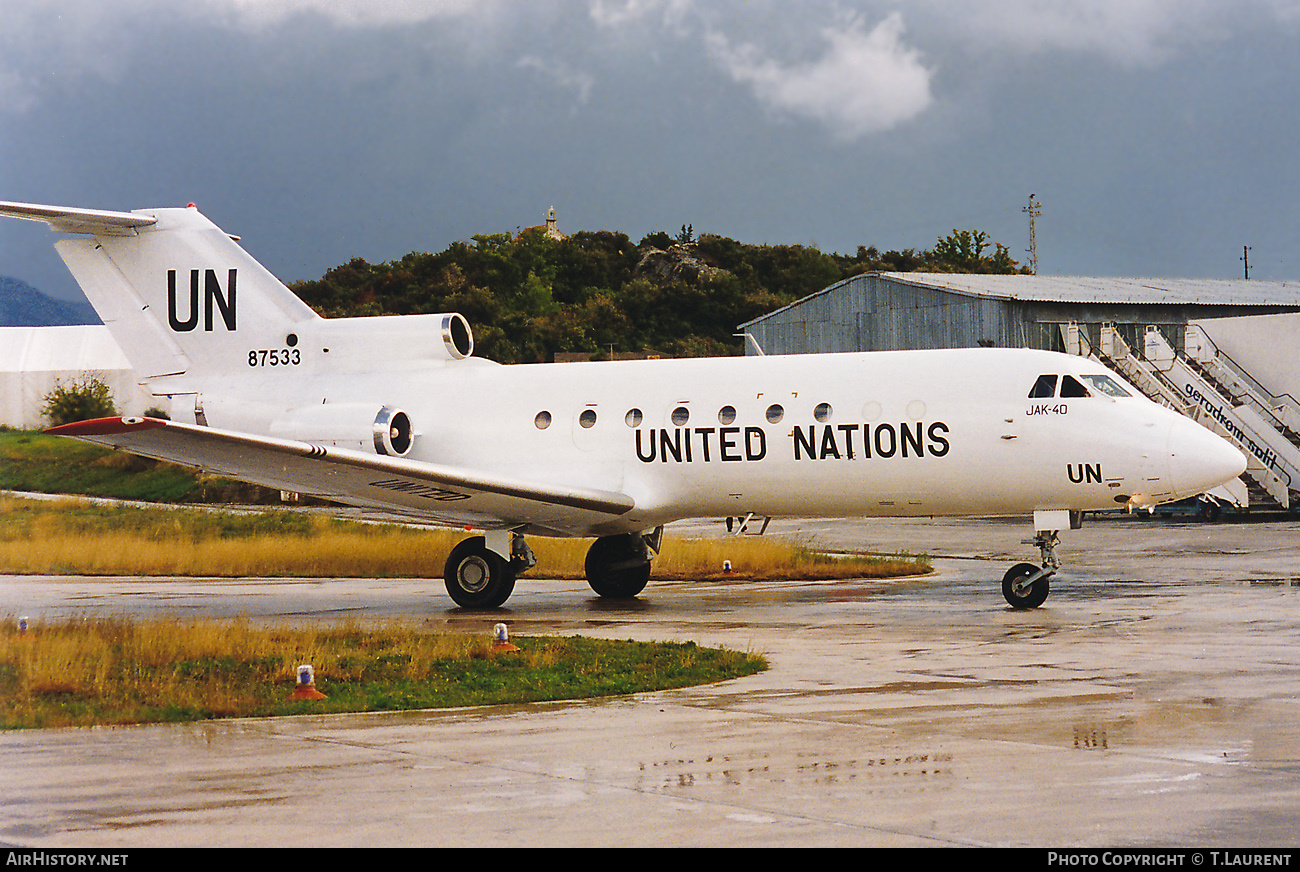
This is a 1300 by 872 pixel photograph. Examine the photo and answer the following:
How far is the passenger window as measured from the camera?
18594 millimetres

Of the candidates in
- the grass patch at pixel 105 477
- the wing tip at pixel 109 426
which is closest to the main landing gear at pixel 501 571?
the wing tip at pixel 109 426

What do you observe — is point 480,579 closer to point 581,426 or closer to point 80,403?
point 581,426

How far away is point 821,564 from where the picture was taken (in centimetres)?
2575

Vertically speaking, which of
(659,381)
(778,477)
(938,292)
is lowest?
(778,477)

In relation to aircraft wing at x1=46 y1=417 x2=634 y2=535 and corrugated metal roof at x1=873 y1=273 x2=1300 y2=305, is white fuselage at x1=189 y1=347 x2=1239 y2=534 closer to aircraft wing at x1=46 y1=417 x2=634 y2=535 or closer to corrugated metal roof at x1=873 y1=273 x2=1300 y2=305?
aircraft wing at x1=46 y1=417 x2=634 y2=535

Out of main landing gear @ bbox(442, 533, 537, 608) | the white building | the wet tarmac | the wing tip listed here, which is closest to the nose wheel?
the wet tarmac

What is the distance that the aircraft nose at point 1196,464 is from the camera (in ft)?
59.0

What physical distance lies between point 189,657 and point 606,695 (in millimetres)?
4709

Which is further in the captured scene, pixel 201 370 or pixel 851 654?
pixel 201 370

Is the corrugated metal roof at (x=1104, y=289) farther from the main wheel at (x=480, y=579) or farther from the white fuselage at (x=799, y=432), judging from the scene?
the main wheel at (x=480, y=579)

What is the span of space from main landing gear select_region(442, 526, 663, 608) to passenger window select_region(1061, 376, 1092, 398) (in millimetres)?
7054

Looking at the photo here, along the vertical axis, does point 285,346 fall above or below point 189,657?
above
